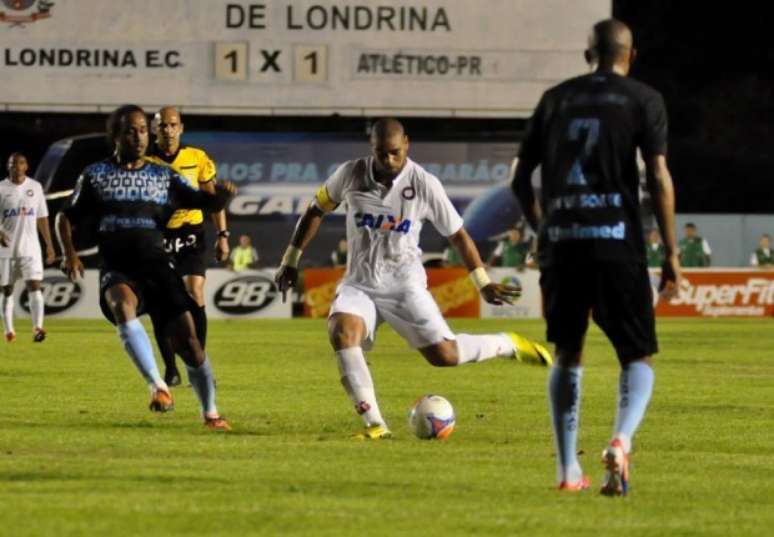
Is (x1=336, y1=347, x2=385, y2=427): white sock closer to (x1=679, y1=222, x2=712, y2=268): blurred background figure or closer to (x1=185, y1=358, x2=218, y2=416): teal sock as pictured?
(x1=185, y1=358, x2=218, y2=416): teal sock

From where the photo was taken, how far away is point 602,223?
29.3 feet

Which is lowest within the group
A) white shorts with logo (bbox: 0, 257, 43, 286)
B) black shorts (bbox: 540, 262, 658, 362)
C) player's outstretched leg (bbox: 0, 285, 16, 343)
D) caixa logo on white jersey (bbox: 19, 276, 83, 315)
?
caixa logo on white jersey (bbox: 19, 276, 83, 315)

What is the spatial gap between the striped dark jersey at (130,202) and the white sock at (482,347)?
171 centimetres

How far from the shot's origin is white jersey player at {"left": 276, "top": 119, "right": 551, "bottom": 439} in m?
12.0

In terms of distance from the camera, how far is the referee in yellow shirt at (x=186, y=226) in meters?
15.5

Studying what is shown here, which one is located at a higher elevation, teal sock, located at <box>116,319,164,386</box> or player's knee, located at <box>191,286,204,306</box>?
teal sock, located at <box>116,319,164,386</box>

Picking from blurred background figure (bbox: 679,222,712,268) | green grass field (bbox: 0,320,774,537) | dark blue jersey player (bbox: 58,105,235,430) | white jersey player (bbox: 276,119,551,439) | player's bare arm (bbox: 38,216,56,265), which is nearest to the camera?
green grass field (bbox: 0,320,774,537)

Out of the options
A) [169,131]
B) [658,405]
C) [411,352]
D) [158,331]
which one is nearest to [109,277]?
[158,331]

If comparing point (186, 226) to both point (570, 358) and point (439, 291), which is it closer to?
point (570, 358)

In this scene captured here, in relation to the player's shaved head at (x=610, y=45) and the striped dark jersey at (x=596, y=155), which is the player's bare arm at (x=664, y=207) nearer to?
the striped dark jersey at (x=596, y=155)

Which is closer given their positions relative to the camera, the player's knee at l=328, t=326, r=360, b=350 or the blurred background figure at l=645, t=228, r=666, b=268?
the player's knee at l=328, t=326, r=360, b=350

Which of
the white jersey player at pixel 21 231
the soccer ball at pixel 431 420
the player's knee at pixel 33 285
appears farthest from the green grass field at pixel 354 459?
the white jersey player at pixel 21 231

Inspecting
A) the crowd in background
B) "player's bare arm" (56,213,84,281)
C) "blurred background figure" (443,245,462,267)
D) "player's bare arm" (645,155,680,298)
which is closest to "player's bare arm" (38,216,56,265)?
"player's bare arm" (56,213,84,281)

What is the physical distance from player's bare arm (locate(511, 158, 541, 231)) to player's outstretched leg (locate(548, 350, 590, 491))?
0.60 m
